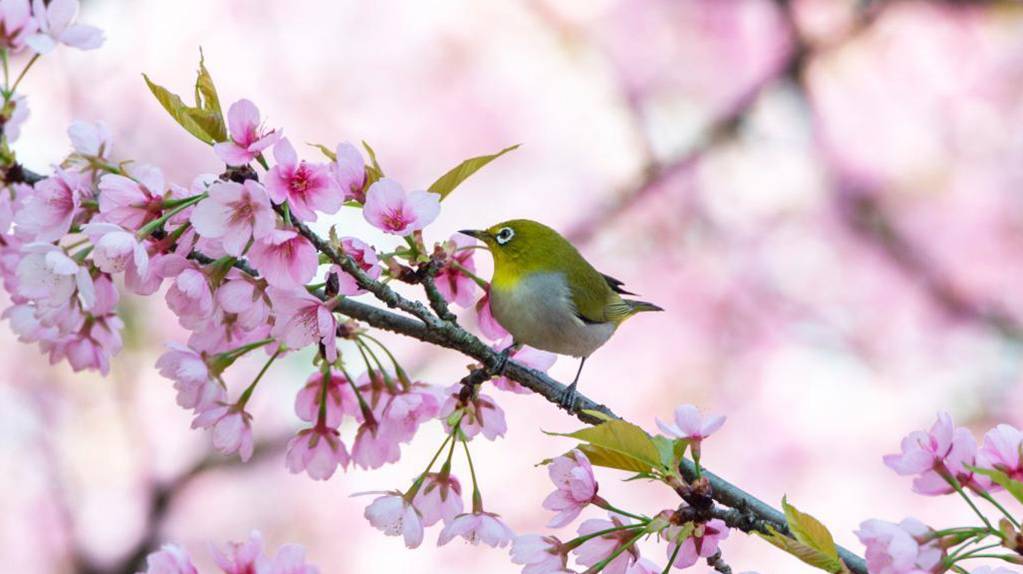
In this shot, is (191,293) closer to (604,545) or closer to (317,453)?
(317,453)

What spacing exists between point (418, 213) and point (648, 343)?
3447 mm

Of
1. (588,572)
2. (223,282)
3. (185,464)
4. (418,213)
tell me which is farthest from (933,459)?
(185,464)

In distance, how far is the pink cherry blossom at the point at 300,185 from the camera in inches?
36.8

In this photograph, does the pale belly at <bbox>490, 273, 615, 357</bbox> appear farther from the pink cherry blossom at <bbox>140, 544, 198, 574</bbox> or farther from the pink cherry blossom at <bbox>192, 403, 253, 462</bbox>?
the pink cherry blossom at <bbox>140, 544, 198, 574</bbox>

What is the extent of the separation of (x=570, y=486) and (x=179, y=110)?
1.56ft

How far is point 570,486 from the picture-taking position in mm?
1032

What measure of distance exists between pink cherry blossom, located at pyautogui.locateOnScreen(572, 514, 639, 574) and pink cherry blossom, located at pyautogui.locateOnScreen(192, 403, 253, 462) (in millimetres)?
384

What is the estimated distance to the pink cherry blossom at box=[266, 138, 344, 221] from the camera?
3.07 feet

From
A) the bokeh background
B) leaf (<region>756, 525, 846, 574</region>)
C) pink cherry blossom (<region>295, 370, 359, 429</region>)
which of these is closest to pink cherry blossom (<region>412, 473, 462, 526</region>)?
pink cherry blossom (<region>295, 370, 359, 429</region>)

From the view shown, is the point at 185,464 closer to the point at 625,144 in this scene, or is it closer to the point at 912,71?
the point at 625,144

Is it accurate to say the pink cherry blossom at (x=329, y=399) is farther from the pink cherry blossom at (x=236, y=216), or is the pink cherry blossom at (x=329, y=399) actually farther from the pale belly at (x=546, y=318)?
the pink cherry blossom at (x=236, y=216)

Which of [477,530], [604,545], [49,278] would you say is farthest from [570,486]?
[49,278]

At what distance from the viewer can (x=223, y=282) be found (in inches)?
38.7

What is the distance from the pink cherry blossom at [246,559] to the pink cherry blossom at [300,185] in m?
0.29
